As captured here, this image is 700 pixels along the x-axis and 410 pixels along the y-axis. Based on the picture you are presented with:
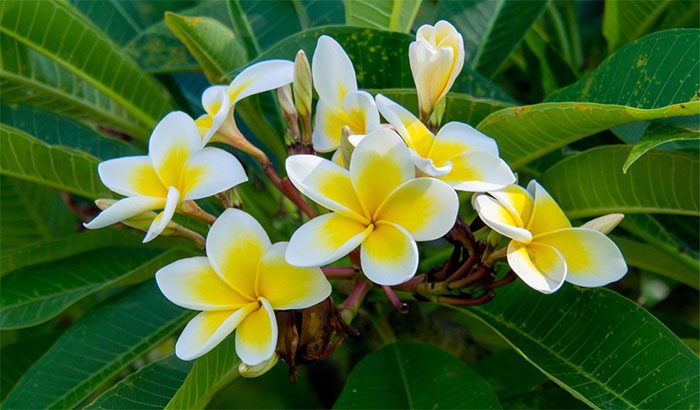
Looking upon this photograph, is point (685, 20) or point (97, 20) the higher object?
point (97, 20)

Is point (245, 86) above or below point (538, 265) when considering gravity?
above

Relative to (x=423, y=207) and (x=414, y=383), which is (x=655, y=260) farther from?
(x=423, y=207)

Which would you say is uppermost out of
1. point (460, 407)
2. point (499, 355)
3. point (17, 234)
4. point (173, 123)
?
point (173, 123)

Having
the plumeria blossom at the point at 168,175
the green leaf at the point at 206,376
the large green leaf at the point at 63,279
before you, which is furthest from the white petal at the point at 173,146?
the large green leaf at the point at 63,279

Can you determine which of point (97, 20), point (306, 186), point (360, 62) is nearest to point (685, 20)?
point (360, 62)

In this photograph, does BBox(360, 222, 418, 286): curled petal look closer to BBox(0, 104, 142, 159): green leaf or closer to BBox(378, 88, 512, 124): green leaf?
BBox(378, 88, 512, 124): green leaf

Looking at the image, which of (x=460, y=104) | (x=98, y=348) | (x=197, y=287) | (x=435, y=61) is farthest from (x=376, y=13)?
(x=98, y=348)

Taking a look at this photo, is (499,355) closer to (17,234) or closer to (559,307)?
(559,307)

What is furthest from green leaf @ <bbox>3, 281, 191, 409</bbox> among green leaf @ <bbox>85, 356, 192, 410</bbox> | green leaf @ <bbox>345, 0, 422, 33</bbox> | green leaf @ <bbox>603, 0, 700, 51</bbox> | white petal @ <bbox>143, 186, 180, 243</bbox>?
green leaf @ <bbox>603, 0, 700, 51</bbox>
